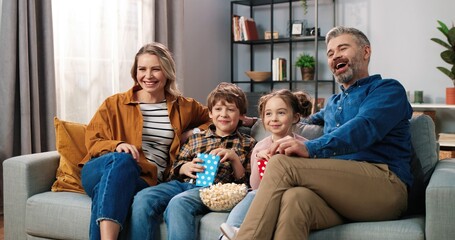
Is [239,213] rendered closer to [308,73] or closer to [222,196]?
[222,196]

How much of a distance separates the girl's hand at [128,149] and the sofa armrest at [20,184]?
397 millimetres

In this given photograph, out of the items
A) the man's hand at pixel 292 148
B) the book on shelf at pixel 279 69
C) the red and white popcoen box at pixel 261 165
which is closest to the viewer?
the man's hand at pixel 292 148

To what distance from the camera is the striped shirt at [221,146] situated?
7.98ft

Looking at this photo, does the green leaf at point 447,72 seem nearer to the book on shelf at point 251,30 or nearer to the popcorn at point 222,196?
the book on shelf at point 251,30

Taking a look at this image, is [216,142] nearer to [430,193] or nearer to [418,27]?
[430,193]

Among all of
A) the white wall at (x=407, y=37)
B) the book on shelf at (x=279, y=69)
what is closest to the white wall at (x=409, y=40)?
the white wall at (x=407, y=37)

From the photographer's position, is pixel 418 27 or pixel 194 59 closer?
Answer: pixel 418 27

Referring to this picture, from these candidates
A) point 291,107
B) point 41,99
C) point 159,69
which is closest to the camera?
point 291,107

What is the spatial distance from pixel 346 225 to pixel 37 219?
1.34 m

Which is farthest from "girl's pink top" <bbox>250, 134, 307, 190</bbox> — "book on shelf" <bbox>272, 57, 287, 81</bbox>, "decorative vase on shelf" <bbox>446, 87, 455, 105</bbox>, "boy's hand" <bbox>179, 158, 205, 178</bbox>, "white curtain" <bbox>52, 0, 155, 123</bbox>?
"book on shelf" <bbox>272, 57, 287, 81</bbox>

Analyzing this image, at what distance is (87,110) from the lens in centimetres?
433

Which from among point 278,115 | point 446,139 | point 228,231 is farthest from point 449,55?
point 228,231

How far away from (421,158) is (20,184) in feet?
5.63

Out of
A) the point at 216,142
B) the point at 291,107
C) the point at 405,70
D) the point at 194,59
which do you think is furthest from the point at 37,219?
the point at 405,70
